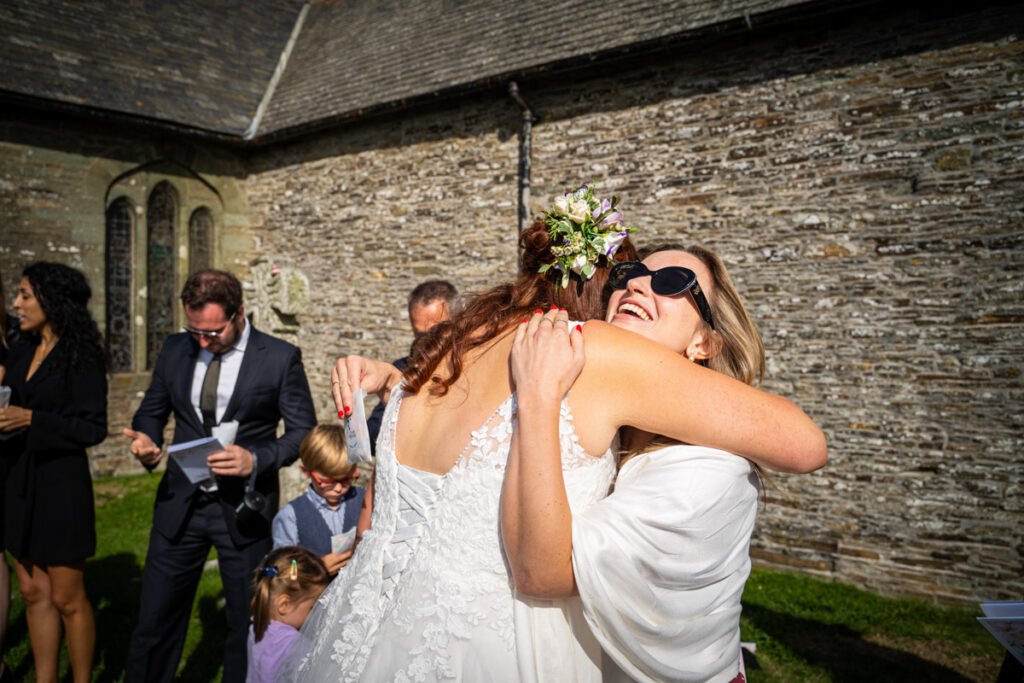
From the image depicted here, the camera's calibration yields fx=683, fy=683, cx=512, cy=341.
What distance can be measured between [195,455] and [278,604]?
0.89 metres

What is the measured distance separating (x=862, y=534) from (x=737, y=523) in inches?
226

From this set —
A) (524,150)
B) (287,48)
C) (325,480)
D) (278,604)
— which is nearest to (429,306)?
(325,480)

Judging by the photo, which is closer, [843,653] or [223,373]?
[223,373]

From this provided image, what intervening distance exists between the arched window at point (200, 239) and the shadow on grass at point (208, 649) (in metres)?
8.82

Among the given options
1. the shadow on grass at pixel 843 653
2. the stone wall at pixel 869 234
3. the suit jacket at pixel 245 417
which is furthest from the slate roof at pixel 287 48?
the shadow on grass at pixel 843 653

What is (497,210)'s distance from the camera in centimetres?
947

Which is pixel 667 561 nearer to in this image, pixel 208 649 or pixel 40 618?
pixel 40 618

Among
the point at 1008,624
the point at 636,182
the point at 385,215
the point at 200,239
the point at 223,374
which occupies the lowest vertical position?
the point at 1008,624

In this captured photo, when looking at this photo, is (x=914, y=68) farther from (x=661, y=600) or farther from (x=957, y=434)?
(x=661, y=600)

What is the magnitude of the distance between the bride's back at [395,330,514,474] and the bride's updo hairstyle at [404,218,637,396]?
3cm

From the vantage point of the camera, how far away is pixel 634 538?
1.70m

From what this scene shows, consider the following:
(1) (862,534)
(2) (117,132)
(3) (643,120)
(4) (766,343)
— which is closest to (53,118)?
(2) (117,132)

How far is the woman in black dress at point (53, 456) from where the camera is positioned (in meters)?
3.95

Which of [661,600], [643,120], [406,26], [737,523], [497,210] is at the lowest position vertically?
[661,600]
